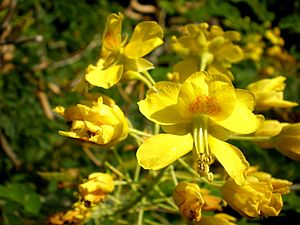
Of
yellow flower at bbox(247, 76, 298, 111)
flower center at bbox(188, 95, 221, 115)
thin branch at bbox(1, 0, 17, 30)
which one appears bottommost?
thin branch at bbox(1, 0, 17, 30)

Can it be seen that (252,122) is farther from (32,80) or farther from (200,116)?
(32,80)

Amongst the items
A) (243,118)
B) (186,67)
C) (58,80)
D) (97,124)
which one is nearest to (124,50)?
(186,67)

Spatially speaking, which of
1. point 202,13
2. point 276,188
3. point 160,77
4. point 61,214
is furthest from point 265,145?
point 202,13

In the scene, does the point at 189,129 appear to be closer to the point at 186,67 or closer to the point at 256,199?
the point at 256,199

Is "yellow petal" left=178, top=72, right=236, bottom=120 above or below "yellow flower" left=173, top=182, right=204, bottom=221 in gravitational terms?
above

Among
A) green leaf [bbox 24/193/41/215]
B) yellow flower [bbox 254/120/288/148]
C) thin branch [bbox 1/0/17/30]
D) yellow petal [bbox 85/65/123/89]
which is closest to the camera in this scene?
yellow petal [bbox 85/65/123/89]

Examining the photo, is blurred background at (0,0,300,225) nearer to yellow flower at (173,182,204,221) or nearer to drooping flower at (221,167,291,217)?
drooping flower at (221,167,291,217)

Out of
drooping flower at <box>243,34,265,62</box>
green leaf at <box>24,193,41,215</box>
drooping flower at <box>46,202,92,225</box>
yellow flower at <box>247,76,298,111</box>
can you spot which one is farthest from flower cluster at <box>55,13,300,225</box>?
drooping flower at <box>243,34,265,62</box>

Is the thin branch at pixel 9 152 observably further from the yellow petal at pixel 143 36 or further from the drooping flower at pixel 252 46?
the drooping flower at pixel 252 46
